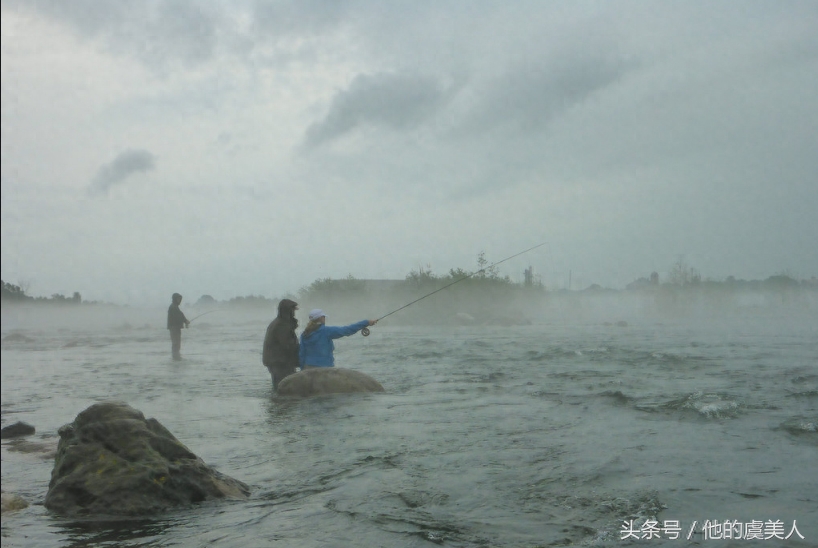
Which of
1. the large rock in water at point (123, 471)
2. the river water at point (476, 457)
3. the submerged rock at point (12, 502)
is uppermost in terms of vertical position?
the large rock in water at point (123, 471)

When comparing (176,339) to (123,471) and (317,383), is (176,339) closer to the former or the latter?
(317,383)

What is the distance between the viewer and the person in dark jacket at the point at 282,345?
42.8 feet

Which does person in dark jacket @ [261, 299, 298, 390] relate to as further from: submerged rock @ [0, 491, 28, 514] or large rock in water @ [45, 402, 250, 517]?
submerged rock @ [0, 491, 28, 514]

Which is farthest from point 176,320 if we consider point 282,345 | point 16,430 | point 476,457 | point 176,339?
point 476,457

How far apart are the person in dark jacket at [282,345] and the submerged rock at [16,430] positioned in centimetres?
427

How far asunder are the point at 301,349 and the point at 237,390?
2.52 metres

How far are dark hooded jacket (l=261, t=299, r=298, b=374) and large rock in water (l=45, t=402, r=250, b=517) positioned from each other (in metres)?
6.45

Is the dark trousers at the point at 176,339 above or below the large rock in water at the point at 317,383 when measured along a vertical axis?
above

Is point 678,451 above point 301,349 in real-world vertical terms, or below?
below

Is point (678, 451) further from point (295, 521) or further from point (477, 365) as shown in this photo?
point (477, 365)

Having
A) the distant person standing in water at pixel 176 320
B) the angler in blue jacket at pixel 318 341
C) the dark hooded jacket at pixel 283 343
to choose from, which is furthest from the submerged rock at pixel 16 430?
the distant person standing in water at pixel 176 320

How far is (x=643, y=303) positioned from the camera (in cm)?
9912

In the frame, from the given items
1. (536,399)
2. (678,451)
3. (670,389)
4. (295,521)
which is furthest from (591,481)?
(670,389)

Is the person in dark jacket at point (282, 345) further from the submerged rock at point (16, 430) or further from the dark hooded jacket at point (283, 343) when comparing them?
the submerged rock at point (16, 430)
